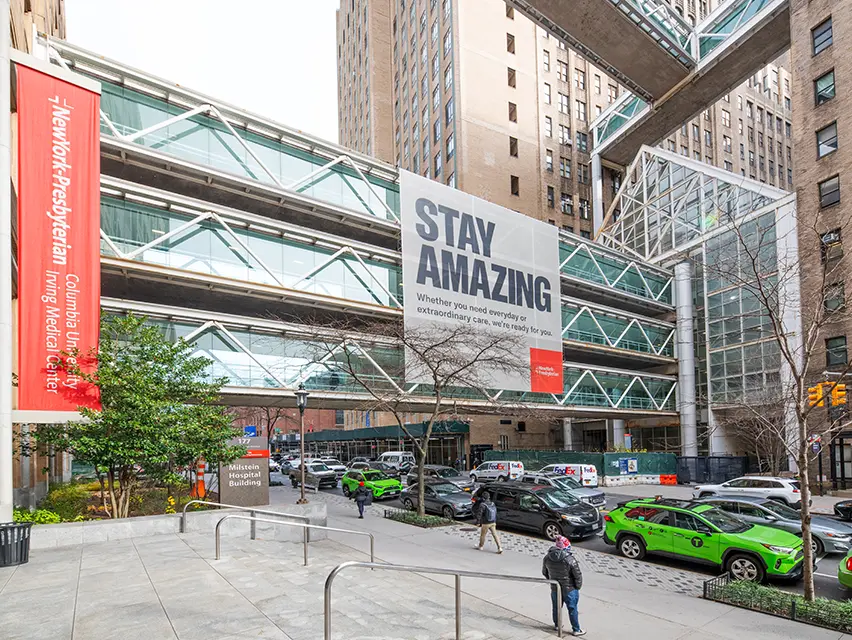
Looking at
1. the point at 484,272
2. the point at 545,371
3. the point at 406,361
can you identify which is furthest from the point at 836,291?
the point at 545,371

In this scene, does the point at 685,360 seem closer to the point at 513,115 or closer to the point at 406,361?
the point at 513,115

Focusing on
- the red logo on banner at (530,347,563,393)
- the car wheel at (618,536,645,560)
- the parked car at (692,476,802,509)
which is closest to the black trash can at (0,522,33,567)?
the car wheel at (618,536,645,560)

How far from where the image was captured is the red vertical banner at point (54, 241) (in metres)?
14.6

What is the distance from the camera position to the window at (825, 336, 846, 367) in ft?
117

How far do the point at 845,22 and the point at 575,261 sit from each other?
21.6 metres

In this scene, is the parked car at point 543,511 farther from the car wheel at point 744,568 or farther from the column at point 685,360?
the column at point 685,360

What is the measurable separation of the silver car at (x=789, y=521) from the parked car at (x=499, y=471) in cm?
1783

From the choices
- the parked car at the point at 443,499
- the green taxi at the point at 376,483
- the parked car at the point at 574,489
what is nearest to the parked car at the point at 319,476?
the green taxi at the point at 376,483

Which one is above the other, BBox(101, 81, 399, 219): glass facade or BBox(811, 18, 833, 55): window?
BBox(811, 18, 833, 55): window

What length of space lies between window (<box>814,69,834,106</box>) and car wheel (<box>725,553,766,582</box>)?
35896mm

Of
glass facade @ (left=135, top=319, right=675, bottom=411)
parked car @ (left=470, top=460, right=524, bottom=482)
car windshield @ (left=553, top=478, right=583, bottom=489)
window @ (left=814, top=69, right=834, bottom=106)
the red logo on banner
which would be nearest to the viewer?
car windshield @ (left=553, top=478, right=583, bottom=489)

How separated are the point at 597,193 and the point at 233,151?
1729 inches

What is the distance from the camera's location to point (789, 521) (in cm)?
1659

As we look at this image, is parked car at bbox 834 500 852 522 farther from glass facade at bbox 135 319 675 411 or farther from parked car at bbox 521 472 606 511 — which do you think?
glass facade at bbox 135 319 675 411
